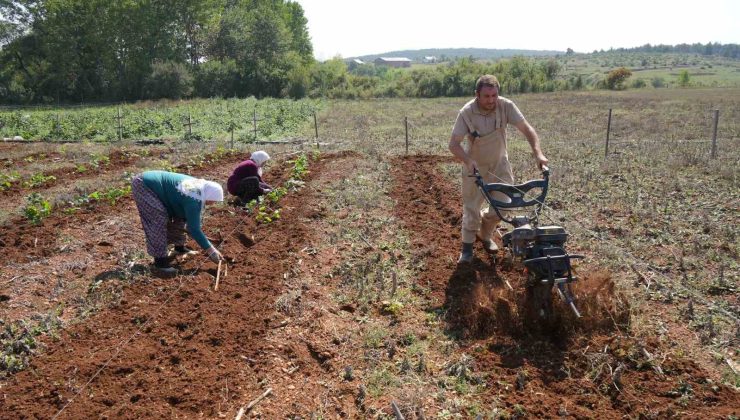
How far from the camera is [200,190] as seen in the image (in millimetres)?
5945

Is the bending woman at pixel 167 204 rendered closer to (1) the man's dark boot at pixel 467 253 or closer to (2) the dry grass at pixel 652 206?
(1) the man's dark boot at pixel 467 253

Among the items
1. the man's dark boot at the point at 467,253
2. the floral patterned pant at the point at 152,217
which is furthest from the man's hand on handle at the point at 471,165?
the floral patterned pant at the point at 152,217

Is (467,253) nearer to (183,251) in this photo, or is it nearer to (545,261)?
(545,261)

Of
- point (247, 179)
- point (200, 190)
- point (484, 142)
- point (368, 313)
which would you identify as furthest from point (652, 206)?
point (200, 190)

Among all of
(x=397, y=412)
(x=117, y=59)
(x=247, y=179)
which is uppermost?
(x=117, y=59)

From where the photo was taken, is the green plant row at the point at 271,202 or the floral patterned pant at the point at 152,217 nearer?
the floral patterned pant at the point at 152,217

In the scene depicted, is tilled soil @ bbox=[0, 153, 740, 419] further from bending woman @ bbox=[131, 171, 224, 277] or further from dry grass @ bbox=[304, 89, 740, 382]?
dry grass @ bbox=[304, 89, 740, 382]

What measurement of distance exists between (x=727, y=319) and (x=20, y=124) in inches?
1055

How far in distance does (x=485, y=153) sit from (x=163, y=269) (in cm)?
397

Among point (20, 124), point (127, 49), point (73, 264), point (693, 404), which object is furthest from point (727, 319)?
point (127, 49)

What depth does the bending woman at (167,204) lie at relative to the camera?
5906mm

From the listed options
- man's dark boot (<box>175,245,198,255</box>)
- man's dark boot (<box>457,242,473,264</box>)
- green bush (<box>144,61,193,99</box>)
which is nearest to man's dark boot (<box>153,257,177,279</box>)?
man's dark boot (<box>175,245,198,255</box>)

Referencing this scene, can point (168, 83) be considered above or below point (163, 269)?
above

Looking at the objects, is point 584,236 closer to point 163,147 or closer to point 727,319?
point 727,319
